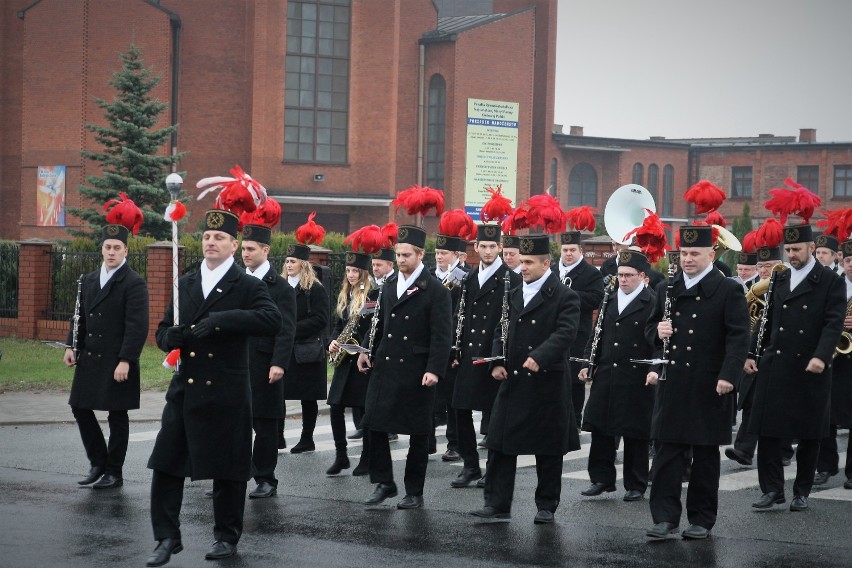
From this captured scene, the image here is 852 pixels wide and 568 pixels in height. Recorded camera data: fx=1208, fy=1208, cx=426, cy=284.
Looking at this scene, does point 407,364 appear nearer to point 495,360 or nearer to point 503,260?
point 495,360

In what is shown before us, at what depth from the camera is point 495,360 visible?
9.30 metres

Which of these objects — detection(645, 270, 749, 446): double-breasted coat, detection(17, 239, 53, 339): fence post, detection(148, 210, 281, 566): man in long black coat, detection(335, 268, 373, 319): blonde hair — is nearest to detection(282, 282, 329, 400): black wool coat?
detection(335, 268, 373, 319): blonde hair

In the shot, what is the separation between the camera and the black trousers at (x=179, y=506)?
727 centimetres

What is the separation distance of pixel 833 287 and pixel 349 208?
35495mm

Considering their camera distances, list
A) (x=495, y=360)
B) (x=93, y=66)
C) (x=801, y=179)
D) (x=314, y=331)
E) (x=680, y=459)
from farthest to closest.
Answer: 1. (x=801, y=179)
2. (x=93, y=66)
3. (x=314, y=331)
4. (x=495, y=360)
5. (x=680, y=459)

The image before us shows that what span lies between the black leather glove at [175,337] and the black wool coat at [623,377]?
430 cm

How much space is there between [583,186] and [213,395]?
175ft

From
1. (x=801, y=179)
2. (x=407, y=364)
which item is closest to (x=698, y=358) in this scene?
(x=407, y=364)

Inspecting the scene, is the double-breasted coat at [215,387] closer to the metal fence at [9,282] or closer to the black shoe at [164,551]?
the black shoe at [164,551]

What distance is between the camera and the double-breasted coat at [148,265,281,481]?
738 cm

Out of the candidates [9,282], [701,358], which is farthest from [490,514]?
[9,282]

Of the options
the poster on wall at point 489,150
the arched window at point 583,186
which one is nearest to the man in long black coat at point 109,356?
the poster on wall at point 489,150

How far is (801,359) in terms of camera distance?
9.76 metres

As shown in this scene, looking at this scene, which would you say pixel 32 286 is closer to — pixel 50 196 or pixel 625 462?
pixel 625 462
